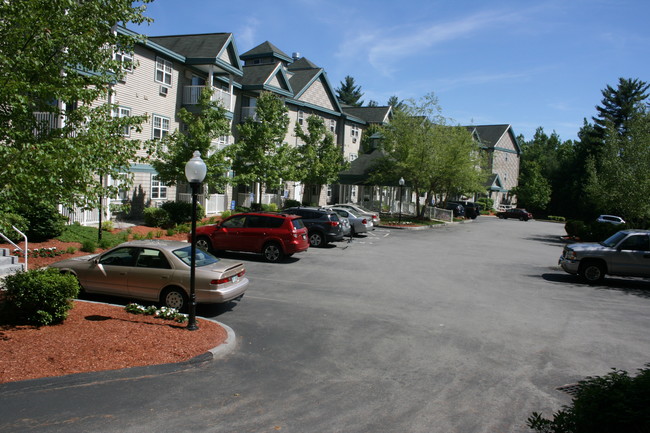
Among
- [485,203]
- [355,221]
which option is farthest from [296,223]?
[485,203]

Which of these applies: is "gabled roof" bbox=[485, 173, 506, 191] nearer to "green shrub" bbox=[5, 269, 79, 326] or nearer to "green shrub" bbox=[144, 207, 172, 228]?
"green shrub" bbox=[144, 207, 172, 228]

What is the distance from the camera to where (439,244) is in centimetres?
2591

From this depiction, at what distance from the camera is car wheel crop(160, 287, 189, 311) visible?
1030 centimetres

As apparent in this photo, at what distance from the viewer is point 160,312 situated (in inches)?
380

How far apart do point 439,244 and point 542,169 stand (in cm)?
5217

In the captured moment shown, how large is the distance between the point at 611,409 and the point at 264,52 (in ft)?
155

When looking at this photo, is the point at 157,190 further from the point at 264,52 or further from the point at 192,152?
the point at 264,52

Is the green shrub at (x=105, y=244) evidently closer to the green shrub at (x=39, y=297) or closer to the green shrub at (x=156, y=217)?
the green shrub at (x=156, y=217)

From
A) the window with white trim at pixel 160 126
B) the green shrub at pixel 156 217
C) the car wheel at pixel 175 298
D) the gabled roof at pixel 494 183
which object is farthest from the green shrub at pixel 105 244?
the gabled roof at pixel 494 183

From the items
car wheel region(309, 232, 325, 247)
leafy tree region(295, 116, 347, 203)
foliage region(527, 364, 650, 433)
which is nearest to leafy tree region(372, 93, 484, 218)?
leafy tree region(295, 116, 347, 203)

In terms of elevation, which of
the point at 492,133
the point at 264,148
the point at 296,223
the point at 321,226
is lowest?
the point at 321,226

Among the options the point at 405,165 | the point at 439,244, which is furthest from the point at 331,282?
the point at 405,165

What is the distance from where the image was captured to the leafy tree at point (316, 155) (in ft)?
118

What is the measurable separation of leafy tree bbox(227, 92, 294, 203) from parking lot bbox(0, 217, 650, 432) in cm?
1455
